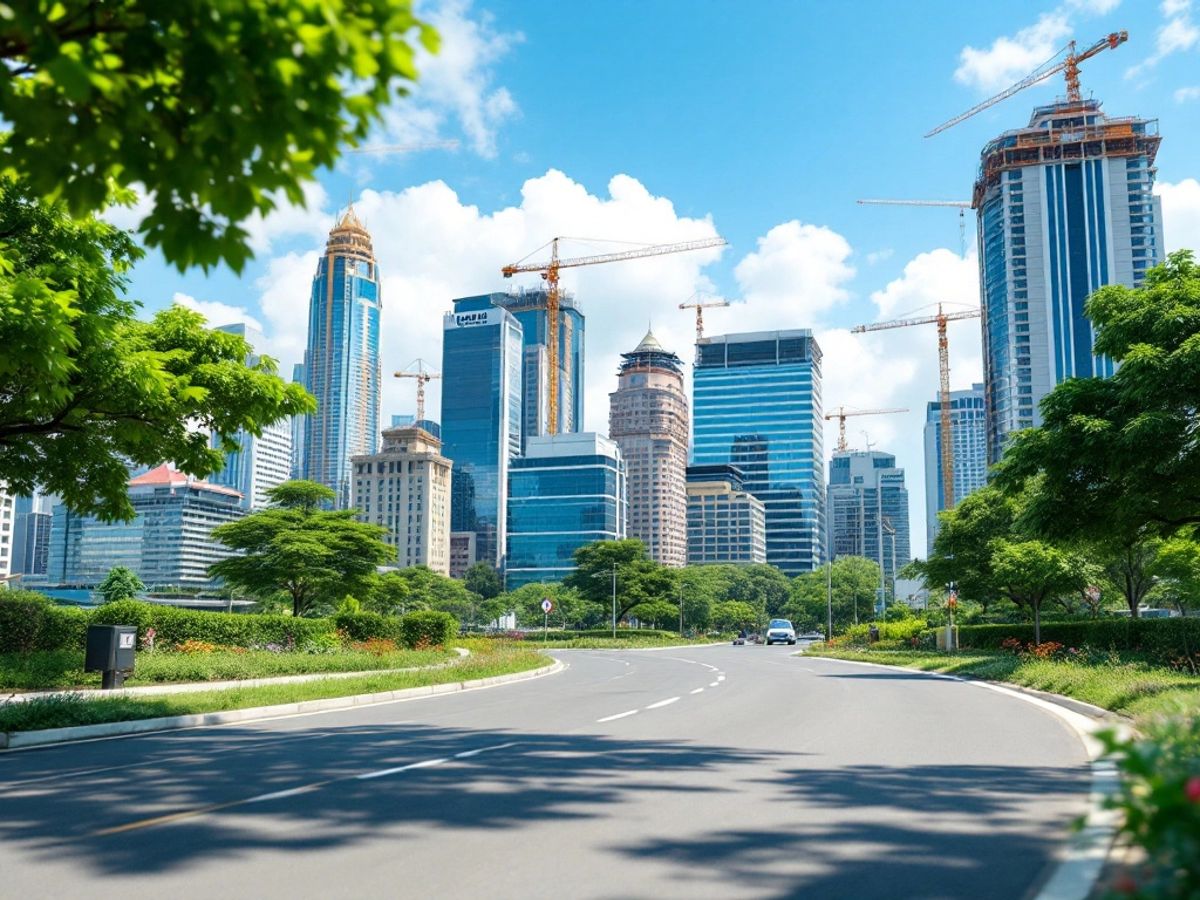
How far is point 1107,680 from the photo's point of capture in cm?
1803

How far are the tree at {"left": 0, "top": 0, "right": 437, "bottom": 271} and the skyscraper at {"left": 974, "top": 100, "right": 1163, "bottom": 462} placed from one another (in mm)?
183486

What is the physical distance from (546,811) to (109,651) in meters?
12.8

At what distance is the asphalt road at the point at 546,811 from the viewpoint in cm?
593

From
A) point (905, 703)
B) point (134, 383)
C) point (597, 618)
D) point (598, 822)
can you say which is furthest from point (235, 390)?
point (597, 618)

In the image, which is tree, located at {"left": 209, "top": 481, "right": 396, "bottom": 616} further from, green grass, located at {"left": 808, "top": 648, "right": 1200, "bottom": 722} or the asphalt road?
the asphalt road

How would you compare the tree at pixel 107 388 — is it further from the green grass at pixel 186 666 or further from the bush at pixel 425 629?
the bush at pixel 425 629

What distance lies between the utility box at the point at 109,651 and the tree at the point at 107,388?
218 centimetres

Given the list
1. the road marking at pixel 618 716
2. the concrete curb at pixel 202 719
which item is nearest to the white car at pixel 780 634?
the concrete curb at pixel 202 719

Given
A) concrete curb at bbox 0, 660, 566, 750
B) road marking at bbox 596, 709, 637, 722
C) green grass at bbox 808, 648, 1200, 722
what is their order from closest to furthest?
green grass at bbox 808, 648, 1200, 722 < concrete curb at bbox 0, 660, 566, 750 < road marking at bbox 596, 709, 637, 722

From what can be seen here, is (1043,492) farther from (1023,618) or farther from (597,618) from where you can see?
(597,618)

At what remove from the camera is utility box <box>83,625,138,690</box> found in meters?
17.7

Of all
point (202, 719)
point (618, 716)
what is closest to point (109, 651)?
point (202, 719)

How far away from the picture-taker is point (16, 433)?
1494 cm

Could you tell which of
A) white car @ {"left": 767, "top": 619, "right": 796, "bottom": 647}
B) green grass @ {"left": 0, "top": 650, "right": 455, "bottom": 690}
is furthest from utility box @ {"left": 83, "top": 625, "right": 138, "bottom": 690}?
white car @ {"left": 767, "top": 619, "right": 796, "bottom": 647}
